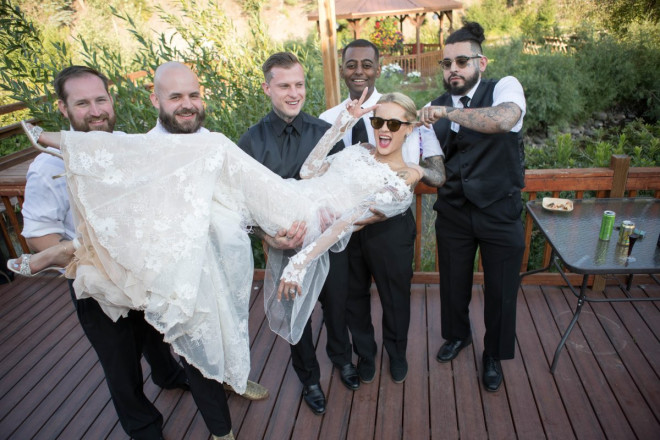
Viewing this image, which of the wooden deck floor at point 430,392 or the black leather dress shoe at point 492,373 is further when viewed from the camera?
the black leather dress shoe at point 492,373

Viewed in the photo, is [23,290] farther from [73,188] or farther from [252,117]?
[73,188]

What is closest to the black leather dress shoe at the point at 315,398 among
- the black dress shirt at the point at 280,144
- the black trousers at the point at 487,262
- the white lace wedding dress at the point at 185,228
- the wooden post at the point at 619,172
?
the white lace wedding dress at the point at 185,228

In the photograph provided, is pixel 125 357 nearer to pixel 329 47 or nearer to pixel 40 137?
pixel 40 137

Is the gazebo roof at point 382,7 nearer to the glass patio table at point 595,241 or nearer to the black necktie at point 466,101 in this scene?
the glass patio table at point 595,241

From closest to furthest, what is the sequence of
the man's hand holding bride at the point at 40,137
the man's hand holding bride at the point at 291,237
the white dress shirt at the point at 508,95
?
1. the man's hand holding bride at the point at 40,137
2. the man's hand holding bride at the point at 291,237
3. the white dress shirt at the point at 508,95

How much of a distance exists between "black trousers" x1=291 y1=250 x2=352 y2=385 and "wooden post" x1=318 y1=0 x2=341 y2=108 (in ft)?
5.86

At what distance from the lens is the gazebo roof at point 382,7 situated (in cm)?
1388

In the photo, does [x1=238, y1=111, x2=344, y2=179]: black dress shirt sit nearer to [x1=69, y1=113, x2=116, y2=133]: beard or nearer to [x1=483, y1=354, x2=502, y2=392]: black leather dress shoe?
[x1=69, y1=113, x2=116, y2=133]: beard

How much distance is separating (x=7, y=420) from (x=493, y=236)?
10.2 feet

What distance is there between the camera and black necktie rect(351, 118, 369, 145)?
2.51 m

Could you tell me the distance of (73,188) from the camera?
1.58 metres

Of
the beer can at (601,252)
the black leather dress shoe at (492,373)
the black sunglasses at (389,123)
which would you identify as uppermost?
the black sunglasses at (389,123)

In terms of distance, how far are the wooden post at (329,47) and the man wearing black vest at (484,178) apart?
136 cm

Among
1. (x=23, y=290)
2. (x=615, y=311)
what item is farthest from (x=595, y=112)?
(x=23, y=290)
